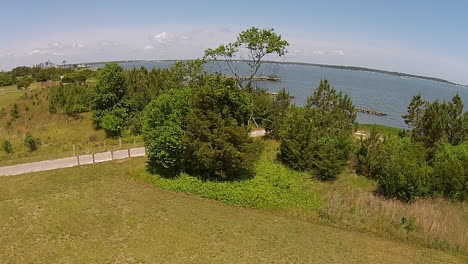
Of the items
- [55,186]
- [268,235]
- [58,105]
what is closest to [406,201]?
[268,235]

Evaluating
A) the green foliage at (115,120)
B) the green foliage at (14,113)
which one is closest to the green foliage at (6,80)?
the green foliage at (14,113)

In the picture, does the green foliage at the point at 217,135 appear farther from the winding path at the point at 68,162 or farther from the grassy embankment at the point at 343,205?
the winding path at the point at 68,162

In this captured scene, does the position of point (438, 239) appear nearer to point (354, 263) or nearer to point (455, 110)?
point (354, 263)

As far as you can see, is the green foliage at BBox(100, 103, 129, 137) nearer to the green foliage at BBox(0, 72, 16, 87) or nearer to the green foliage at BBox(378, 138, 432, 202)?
the green foliage at BBox(378, 138, 432, 202)

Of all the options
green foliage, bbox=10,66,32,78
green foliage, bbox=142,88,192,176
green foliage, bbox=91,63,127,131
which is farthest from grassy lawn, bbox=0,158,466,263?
green foliage, bbox=10,66,32,78

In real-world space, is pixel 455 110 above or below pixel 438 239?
above
